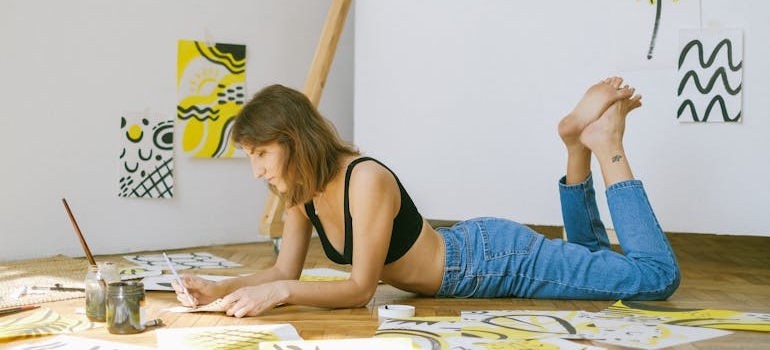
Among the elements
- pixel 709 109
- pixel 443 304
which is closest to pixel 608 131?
pixel 443 304

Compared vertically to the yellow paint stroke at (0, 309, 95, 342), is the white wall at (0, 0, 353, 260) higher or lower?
higher

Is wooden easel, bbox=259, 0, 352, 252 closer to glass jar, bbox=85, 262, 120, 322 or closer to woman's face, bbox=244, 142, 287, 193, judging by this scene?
woman's face, bbox=244, 142, 287, 193

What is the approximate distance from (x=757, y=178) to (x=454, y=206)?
1251mm

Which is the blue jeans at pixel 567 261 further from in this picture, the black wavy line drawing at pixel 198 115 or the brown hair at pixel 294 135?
the black wavy line drawing at pixel 198 115

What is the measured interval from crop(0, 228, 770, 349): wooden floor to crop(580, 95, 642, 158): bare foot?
460 millimetres

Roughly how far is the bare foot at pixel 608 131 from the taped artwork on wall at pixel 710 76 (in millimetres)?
875

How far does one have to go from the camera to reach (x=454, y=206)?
3.98 m


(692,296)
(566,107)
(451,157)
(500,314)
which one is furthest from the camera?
(451,157)

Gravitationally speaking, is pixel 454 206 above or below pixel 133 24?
below

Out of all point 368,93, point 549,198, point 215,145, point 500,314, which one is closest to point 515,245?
point 500,314

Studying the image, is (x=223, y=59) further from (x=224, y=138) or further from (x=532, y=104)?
(x=532, y=104)

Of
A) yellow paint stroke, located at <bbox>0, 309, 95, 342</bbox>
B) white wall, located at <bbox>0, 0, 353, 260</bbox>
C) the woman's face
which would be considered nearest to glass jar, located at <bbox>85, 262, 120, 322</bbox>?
yellow paint stroke, located at <bbox>0, 309, 95, 342</bbox>

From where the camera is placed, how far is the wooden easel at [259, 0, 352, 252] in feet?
13.1

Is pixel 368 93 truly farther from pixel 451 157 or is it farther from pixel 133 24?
pixel 133 24
